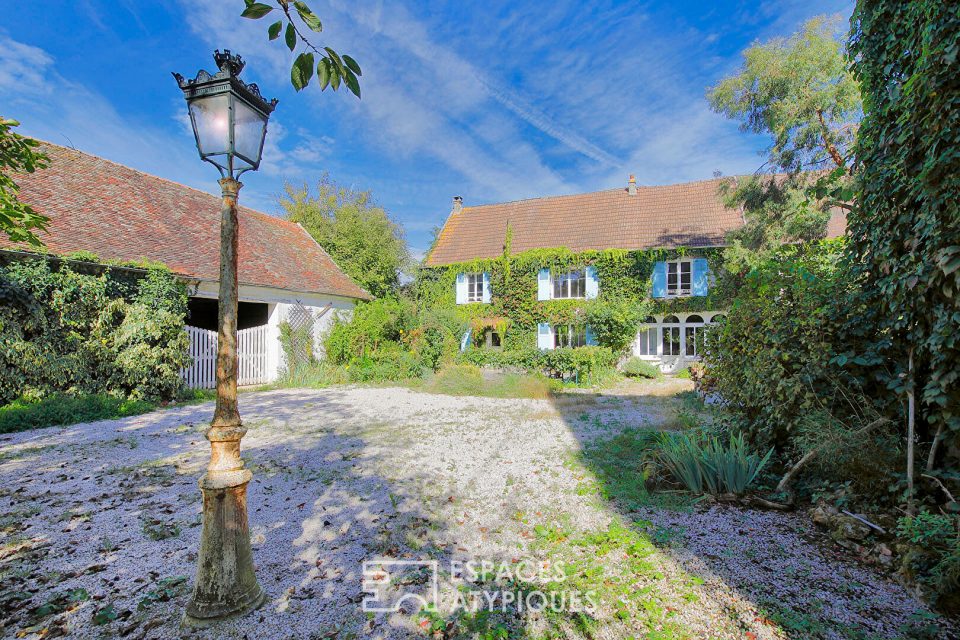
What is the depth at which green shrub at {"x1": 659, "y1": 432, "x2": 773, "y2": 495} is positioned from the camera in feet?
12.6

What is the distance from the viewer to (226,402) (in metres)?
2.42

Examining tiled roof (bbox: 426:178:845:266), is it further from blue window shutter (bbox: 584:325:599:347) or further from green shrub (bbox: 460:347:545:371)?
green shrub (bbox: 460:347:545:371)

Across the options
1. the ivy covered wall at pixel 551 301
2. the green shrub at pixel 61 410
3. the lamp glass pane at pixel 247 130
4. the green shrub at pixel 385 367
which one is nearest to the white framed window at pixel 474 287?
the ivy covered wall at pixel 551 301

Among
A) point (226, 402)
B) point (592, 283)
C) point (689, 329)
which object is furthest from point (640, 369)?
point (226, 402)

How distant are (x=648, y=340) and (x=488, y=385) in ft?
31.3

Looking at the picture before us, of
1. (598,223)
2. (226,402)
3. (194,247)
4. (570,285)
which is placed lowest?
(226,402)

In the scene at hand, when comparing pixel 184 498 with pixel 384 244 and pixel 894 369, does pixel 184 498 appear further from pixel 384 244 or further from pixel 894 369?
pixel 384 244

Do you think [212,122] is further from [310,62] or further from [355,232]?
[355,232]

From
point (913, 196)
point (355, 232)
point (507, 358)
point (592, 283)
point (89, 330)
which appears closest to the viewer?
point (913, 196)

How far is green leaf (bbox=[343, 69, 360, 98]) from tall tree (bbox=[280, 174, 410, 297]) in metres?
22.3

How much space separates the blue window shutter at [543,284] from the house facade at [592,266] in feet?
0.14

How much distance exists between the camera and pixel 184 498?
412 cm

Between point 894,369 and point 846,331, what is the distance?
1.39 feet

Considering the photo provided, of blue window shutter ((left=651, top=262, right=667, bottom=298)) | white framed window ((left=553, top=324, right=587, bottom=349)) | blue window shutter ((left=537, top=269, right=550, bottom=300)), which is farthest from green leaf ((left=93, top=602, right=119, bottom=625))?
blue window shutter ((left=651, top=262, right=667, bottom=298))
